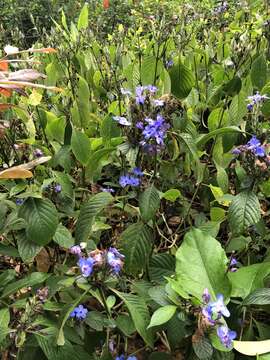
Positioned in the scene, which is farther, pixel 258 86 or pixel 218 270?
pixel 258 86

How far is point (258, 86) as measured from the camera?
196 cm

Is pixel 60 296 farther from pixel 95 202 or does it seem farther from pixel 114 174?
pixel 114 174

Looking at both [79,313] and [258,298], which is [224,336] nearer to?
[258,298]

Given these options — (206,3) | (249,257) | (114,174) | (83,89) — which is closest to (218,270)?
(249,257)

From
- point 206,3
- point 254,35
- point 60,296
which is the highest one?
point 254,35

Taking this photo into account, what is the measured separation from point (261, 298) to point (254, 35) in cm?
166

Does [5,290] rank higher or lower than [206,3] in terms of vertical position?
higher

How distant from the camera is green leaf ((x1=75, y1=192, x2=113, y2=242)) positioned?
132 centimetres

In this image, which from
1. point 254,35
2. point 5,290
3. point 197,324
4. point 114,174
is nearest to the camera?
point 197,324

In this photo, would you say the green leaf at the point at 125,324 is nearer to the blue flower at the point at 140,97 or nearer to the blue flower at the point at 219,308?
the blue flower at the point at 219,308

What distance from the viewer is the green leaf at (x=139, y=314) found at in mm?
1169

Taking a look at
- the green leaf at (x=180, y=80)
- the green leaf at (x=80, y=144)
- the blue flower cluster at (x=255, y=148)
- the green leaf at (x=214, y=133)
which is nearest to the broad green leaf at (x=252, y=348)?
the blue flower cluster at (x=255, y=148)

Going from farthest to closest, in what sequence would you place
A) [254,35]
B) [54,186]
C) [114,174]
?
1. [254,35]
2. [114,174]
3. [54,186]

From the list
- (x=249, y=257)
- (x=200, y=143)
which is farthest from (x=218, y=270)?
(x=200, y=143)
